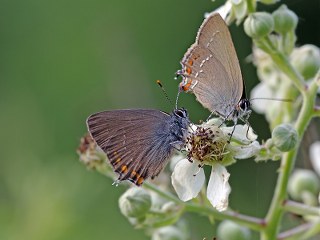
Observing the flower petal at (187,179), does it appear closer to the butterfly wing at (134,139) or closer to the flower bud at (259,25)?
the butterfly wing at (134,139)

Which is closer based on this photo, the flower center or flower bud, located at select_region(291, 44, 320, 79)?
the flower center

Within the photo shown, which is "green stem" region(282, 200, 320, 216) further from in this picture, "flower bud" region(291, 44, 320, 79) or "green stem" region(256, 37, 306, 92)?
"flower bud" region(291, 44, 320, 79)

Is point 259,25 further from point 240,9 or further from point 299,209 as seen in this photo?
point 299,209

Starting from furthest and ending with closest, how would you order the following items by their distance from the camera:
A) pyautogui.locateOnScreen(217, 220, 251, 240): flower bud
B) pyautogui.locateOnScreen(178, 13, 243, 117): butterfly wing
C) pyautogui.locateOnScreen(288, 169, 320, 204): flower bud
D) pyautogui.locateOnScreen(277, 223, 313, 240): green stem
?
pyautogui.locateOnScreen(288, 169, 320, 204): flower bud, pyautogui.locateOnScreen(217, 220, 251, 240): flower bud, pyautogui.locateOnScreen(277, 223, 313, 240): green stem, pyautogui.locateOnScreen(178, 13, 243, 117): butterfly wing

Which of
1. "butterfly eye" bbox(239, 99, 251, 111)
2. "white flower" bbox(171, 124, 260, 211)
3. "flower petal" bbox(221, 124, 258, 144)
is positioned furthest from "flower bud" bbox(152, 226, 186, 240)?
"butterfly eye" bbox(239, 99, 251, 111)

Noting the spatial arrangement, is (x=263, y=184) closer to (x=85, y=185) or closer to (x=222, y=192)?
(x=85, y=185)

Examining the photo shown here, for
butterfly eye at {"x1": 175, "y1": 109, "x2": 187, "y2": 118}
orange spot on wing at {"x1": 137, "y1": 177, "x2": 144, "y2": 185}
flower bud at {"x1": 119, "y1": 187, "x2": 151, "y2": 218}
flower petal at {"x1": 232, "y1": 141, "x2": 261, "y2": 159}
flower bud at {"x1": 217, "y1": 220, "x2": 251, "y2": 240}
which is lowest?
flower bud at {"x1": 217, "y1": 220, "x2": 251, "y2": 240}
